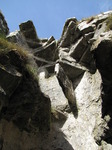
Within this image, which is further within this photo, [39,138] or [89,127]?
[89,127]

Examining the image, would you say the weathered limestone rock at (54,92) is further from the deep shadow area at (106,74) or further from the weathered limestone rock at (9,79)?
the weathered limestone rock at (9,79)

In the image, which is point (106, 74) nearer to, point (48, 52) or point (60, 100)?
point (60, 100)

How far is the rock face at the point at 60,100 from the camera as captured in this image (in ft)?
23.3

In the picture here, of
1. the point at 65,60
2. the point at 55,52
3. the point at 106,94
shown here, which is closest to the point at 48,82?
the point at 65,60

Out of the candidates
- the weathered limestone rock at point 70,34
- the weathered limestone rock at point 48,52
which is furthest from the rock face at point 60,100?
the weathered limestone rock at point 48,52

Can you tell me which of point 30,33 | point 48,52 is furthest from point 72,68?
point 30,33

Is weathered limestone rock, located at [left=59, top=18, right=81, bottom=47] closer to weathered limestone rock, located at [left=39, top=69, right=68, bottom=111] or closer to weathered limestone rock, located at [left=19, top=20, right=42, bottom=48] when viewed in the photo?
weathered limestone rock, located at [left=19, top=20, right=42, bottom=48]

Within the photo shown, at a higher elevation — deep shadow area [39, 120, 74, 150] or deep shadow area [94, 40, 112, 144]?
deep shadow area [94, 40, 112, 144]

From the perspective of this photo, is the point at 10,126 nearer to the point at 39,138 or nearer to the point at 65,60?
the point at 39,138

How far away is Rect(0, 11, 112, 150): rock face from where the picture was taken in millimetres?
7094

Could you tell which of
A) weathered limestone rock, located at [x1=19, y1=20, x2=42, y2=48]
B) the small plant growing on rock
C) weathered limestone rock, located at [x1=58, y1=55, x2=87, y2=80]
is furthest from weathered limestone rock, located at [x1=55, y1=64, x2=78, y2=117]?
the small plant growing on rock

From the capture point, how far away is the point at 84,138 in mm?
8922

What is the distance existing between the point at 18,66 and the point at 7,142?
2078mm

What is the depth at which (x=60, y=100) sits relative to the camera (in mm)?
10695
